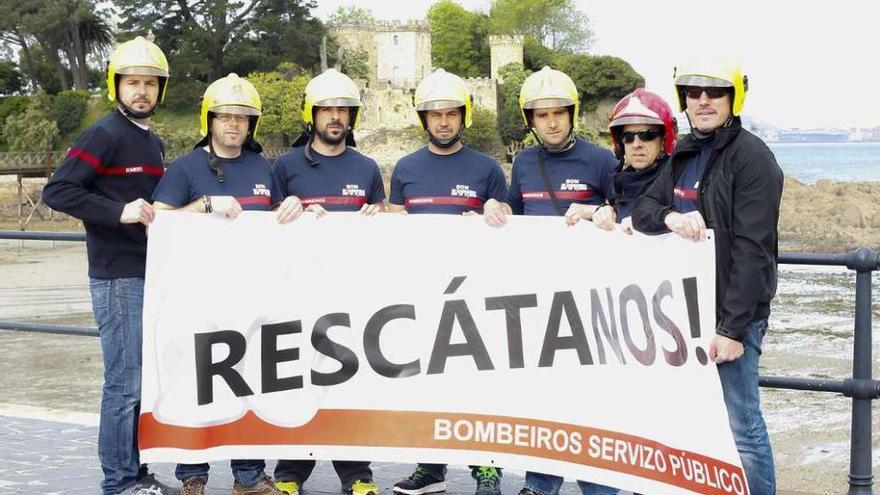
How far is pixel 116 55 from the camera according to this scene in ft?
22.2

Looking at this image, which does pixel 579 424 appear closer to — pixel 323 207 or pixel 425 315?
pixel 425 315

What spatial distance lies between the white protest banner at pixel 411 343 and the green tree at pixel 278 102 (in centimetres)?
7679

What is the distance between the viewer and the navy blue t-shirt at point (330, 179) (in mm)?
7172

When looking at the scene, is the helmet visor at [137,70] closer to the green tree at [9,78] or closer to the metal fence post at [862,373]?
the metal fence post at [862,373]

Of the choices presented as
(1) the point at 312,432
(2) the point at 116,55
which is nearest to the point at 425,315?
(1) the point at 312,432

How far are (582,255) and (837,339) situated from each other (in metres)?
18.2

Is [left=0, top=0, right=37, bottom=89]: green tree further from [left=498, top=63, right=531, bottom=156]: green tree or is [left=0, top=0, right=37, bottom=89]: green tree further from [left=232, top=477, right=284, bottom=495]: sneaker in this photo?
[left=232, top=477, right=284, bottom=495]: sneaker

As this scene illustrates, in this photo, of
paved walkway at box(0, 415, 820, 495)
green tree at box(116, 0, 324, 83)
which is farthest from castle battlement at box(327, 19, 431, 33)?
paved walkway at box(0, 415, 820, 495)

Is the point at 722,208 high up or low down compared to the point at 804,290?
up

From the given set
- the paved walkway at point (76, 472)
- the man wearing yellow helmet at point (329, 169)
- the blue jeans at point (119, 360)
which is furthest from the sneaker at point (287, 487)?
the blue jeans at point (119, 360)

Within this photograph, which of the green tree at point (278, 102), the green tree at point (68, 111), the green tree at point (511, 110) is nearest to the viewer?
the green tree at point (278, 102)

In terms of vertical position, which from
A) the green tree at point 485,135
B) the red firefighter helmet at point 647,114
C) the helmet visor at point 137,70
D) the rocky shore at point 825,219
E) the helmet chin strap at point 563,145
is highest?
the helmet visor at point 137,70

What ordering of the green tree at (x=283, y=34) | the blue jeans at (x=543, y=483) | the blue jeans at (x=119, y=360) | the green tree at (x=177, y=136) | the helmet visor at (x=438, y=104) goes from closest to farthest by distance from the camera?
the blue jeans at (x=543, y=483) < the blue jeans at (x=119, y=360) < the helmet visor at (x=438, y=104) < the green tree at (x=177, y=136) < the green tree at (x=283, y=34)

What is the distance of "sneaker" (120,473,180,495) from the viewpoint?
679 cm
